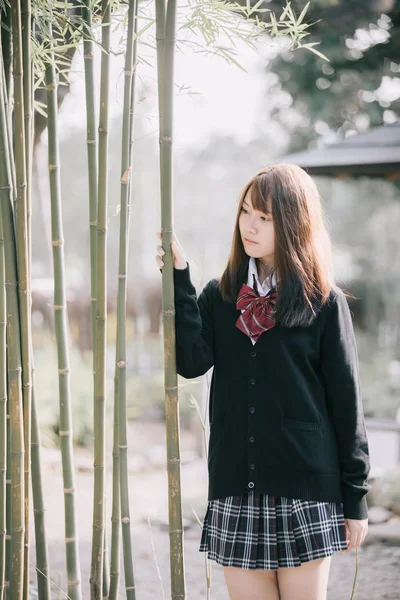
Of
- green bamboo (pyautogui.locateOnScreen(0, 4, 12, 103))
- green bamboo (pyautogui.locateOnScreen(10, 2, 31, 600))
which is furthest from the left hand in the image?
green bamboo (pyautogui.locateOnScreen(0, 4, 12, 103))

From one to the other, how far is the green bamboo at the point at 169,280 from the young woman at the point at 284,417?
87mm

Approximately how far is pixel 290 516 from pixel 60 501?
262 centimetres

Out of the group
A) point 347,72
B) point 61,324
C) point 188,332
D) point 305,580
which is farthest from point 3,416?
point 347,72

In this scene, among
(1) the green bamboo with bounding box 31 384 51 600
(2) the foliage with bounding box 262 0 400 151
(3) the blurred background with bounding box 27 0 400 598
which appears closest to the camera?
(1) the green bamboo with bounding box 31 384 51 600

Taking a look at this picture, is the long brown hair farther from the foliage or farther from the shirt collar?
the foliage

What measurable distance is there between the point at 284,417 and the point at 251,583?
0.36 meters

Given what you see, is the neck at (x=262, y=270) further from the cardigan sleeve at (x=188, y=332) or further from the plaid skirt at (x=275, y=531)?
the plaid skirt at (x=275, y=531)

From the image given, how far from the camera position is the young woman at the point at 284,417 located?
54.7 inches

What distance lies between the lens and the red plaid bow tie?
1424 mm

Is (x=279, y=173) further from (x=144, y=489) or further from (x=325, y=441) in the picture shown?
(x=144, y=489)

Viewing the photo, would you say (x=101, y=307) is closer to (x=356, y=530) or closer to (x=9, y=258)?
(x=9, y=258)

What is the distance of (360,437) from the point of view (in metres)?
1.41

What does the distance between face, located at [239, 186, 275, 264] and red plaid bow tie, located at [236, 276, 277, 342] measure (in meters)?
0.09

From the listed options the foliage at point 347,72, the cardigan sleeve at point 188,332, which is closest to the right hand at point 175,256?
the cardigan sleeve at point 188,332
